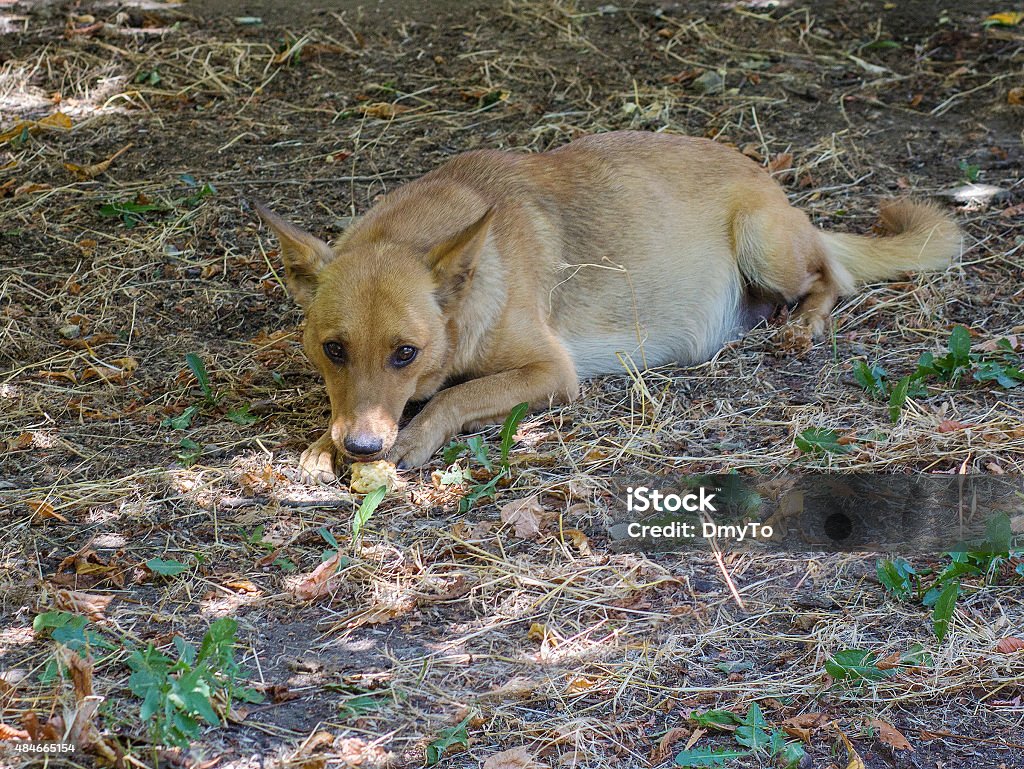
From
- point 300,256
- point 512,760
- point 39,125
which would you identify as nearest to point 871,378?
point 300,256

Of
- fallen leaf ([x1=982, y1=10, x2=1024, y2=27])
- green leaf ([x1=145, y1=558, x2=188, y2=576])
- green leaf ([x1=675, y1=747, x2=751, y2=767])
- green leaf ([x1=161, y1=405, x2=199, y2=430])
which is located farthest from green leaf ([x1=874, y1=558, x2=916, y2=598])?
fallen leaf ([x1=982, y1=10, x2=1024, y2=27])

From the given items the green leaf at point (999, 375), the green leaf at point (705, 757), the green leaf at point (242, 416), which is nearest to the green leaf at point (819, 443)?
the green leaf at point (999, 375)

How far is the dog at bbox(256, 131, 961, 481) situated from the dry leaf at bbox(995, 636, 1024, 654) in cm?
235

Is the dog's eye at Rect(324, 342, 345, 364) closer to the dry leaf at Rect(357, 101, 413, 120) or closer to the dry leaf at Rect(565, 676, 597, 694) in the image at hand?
the dry leaf at Rect(565, 676, 597, 694)

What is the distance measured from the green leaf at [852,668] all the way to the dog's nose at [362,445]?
1938mm

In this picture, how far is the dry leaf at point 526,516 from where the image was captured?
4.32m

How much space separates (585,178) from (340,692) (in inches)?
133

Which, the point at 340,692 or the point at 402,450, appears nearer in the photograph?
the point at 340,692

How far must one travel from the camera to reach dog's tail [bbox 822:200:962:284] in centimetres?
625

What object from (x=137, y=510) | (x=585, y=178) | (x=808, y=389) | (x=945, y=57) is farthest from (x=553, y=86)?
(x=137, y=510)

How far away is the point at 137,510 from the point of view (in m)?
4.46

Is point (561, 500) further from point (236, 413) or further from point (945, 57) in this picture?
point (945, 57)

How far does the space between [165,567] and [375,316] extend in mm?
1329

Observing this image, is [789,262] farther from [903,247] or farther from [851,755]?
[851,755]
